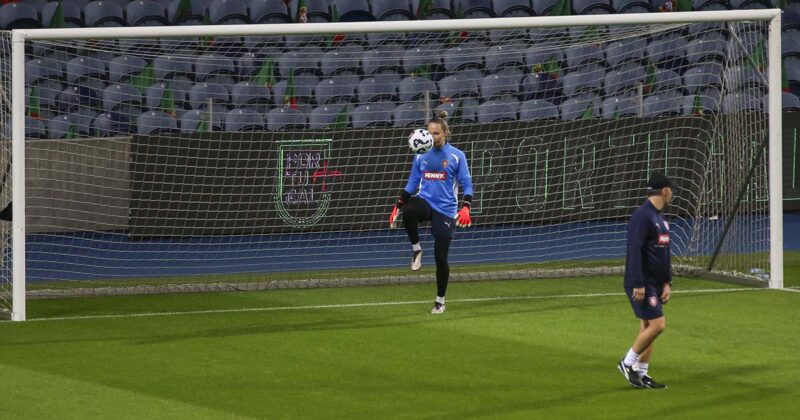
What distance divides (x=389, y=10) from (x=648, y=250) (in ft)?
49.6

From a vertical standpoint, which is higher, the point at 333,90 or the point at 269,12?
the point at 269,12

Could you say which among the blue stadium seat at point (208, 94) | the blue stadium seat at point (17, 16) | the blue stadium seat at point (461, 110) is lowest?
the blue stadium seat at point (461, 110)

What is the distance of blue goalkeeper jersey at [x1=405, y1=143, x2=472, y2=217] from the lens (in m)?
13.6

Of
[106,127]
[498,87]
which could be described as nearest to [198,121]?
[106,127]

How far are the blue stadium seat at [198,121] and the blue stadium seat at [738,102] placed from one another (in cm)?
765

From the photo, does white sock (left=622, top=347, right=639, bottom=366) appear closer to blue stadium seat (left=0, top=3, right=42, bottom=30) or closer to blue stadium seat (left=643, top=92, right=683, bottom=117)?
blue stadium seat (left=643, top=92, right=683, bottom=117)

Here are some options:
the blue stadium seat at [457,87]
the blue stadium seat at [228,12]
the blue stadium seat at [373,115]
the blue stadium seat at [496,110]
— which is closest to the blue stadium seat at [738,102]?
the blue stadium seat at [496,110]

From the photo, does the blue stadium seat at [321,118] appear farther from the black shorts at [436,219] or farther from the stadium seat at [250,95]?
the black shorts at [436,219]

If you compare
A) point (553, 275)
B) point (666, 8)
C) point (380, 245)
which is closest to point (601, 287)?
point (553, 275)

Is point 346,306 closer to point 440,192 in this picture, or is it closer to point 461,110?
point 440,192

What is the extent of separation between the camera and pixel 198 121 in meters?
20.5

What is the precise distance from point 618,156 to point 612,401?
38.8 feet

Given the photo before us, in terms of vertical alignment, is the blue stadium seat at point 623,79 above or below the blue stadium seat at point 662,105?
above

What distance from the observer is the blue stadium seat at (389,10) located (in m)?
24.1
